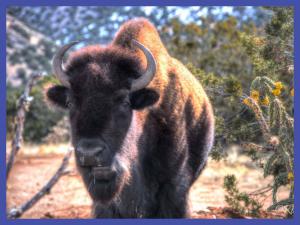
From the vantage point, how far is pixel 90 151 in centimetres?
478

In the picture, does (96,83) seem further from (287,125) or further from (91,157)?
(287,125)

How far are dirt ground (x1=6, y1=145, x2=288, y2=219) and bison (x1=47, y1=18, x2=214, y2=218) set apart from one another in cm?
249

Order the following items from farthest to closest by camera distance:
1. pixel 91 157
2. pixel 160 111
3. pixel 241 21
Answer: pixel 241 21
pixel 160 111
pixel 91 157

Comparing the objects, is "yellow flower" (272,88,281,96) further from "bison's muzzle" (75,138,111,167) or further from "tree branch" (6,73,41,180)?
"tree branch" (6,73,41,180)

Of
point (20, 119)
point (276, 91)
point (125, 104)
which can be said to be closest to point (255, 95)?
point (276, 91)

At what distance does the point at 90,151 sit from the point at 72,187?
8519 millimetres

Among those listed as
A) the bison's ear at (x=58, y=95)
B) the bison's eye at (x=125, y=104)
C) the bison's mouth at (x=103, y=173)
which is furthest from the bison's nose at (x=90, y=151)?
the bison's ear at (x=58, y=95)

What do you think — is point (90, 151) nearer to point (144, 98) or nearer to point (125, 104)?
point (125, 104)

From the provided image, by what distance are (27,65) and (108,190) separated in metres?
20.5

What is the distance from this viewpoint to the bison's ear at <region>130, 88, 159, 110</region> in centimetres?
572

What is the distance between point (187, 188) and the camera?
6.41 m

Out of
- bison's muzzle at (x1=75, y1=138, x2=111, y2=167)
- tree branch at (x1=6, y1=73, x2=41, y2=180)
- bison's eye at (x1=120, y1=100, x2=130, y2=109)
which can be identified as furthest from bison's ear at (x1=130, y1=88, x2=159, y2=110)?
tree branch at (x1=6, y1=73, x2=41, y2=180)

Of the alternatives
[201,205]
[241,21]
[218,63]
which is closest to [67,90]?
[201,205]

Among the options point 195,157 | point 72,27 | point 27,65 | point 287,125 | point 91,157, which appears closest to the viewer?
point 91,157
